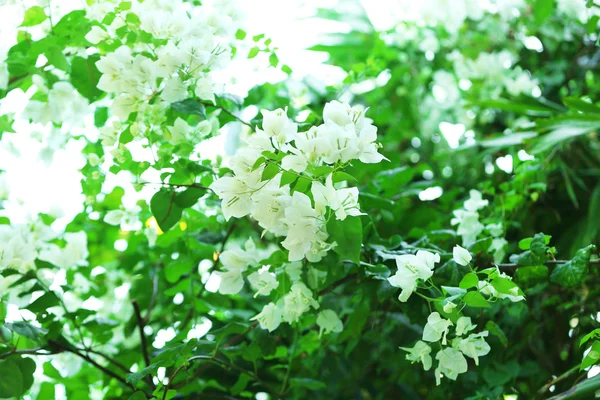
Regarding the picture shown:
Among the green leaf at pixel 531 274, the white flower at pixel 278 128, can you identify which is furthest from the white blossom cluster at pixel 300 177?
the green leaf at pixel 531 274

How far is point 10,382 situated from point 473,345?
0.57 meters

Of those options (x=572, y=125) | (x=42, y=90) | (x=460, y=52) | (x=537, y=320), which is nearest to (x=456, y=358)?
(x=537, y=320)

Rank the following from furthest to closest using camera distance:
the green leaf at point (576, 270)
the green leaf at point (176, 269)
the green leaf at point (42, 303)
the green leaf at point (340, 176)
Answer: the green leaf at point (176, 269)
the green leaf at point (42, 303)
the green leaf at point (576, 270)
the green leaf at point (340, 176)

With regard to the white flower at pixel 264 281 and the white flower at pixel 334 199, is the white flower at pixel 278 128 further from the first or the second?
the white flower at pixel 264 281

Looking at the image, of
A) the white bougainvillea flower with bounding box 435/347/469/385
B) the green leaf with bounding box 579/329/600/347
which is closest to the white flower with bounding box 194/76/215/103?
the white bougainvillea flower with bounding box 435/347/469/385

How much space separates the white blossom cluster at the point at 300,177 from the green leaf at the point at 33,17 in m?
0.42

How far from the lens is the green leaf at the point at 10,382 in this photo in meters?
0.79

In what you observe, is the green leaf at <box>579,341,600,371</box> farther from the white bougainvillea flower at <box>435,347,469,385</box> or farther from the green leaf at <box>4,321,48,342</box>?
the green leaf at <box>4,321,48,342</box>

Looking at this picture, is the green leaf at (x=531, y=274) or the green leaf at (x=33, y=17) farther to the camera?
the green leaf at (x=33, y=17)

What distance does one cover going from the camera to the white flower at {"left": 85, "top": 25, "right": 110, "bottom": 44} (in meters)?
0.86

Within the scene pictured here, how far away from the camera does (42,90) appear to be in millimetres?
938

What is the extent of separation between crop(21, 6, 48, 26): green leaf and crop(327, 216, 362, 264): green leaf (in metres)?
0.54

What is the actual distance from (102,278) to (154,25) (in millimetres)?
456

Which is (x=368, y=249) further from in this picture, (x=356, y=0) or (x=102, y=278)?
(x=356, y=0)
